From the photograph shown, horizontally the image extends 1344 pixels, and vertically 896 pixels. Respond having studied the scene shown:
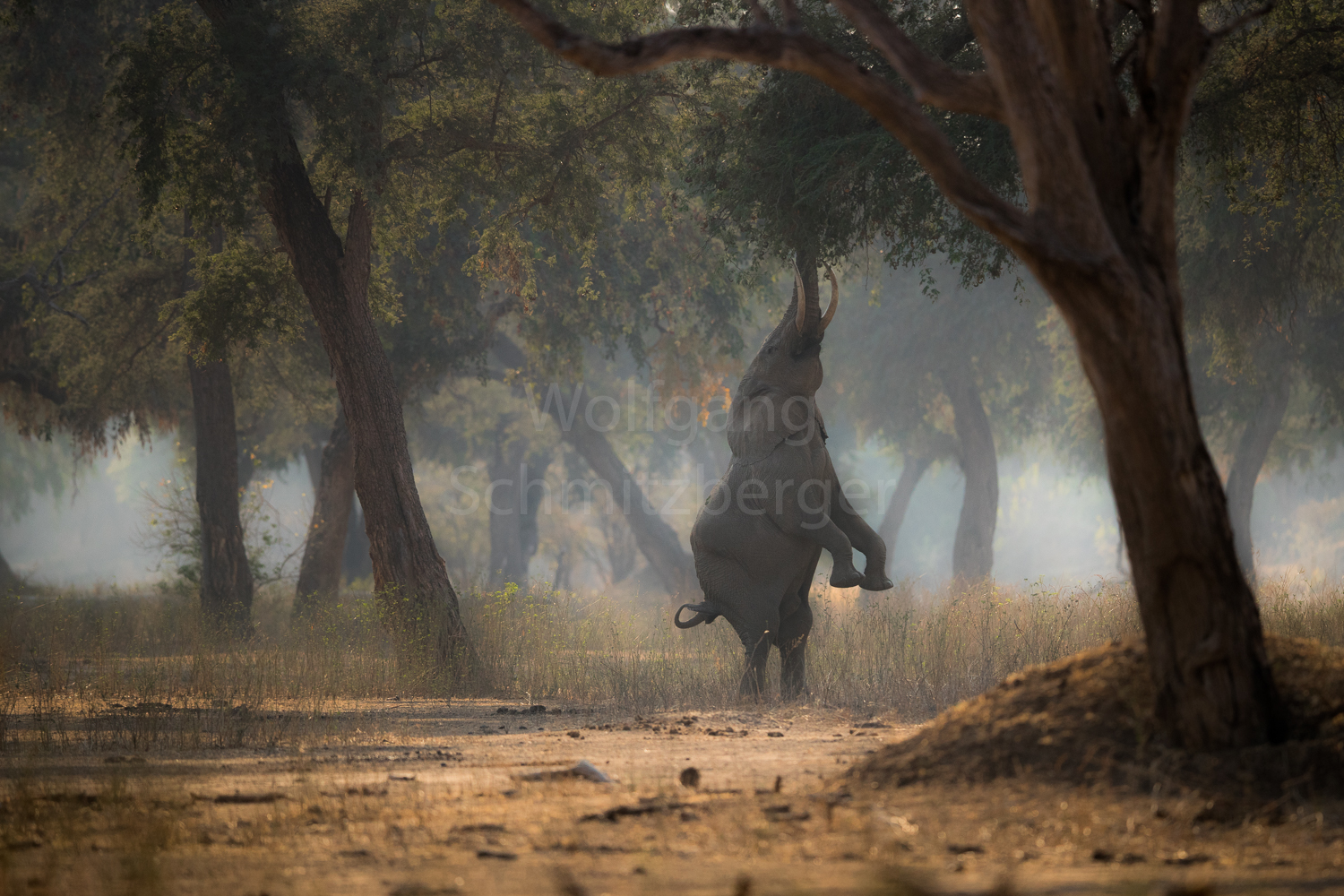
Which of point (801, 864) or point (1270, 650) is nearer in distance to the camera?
point (801, 864)

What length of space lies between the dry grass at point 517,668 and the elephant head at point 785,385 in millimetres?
2061

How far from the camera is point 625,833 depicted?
12.3ft

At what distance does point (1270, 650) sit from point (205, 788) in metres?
4.47

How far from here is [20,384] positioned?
19.1m

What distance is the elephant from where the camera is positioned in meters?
8.77

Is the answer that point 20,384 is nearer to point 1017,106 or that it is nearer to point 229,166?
point 229,166

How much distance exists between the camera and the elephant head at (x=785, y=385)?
29.4ft

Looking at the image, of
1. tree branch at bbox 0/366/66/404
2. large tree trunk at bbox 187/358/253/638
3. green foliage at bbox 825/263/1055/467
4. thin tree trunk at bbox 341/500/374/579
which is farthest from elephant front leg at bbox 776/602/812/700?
thin tree trunk at bbox 341/500/374/579

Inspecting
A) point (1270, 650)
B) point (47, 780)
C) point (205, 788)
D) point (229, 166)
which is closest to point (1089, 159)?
point (1270, 650)

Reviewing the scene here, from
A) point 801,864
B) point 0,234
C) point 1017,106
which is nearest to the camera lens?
point 801,864

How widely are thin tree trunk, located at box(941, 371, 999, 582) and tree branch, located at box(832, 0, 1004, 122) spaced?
24865mm

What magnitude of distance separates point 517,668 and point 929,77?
7.68 meters

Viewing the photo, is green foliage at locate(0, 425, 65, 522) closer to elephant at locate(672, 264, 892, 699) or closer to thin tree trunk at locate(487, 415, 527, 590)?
thin tree trunk at locate(487, 415, 527, 590)

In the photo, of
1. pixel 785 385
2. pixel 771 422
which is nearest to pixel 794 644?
pixel 771 422
